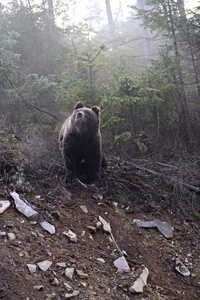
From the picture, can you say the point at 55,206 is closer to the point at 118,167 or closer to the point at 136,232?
the point at 136,232

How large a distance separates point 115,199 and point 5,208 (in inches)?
95.0

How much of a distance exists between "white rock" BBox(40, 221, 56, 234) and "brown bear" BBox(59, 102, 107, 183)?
1601 millimetres

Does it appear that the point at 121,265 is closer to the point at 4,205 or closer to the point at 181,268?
the point at 181,268

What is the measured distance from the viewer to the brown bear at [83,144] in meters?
5.50

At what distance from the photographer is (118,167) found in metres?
6.77

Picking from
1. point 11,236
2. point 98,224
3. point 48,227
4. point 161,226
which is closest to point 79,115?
point 98,224

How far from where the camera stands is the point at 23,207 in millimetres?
3975

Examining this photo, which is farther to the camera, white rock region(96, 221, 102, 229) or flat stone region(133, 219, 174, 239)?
flat stone region(133, 219, 174, 239)

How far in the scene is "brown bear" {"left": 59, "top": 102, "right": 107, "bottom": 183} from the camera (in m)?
5.50

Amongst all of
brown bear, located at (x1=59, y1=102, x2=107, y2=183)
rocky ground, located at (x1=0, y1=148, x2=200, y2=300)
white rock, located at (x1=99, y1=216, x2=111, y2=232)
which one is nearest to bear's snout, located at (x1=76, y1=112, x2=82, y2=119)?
brown bear, located at (x1=59, y1=102, x2=107, y2=183)

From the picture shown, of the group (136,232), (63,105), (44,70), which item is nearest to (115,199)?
(136,232)

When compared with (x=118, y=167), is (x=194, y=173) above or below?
below

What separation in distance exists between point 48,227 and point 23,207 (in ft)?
1.54

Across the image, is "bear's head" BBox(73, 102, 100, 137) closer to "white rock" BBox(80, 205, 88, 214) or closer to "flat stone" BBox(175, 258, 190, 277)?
"white rock" BBox(80, 205, 88, 214)
